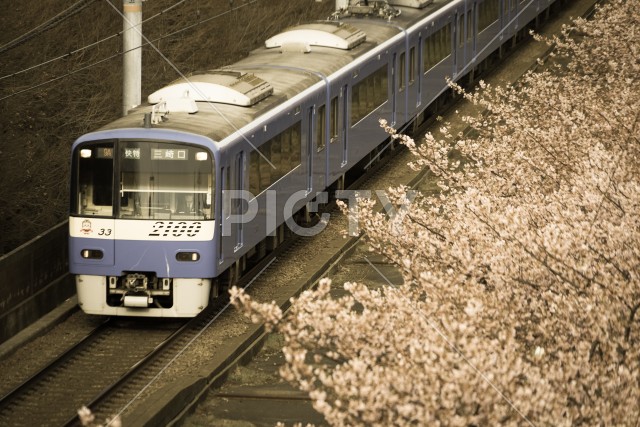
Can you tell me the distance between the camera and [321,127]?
18.6 metres

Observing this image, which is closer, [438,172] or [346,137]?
[438,172]

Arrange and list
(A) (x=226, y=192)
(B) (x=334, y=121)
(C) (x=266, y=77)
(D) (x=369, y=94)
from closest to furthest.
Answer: (A) (x=226, y=192), (C) (x=266, y=77), (B) (x=334, y=121), (D) (x=369, y=94)

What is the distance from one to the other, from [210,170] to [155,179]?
2.00 ft

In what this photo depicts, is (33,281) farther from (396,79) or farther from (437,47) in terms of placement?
(437,47)

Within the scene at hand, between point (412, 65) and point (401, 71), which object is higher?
point (401, 71)

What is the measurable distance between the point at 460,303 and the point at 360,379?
1911mm

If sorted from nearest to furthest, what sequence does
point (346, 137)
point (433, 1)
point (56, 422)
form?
point (56, 422) < point (346, 137) < point (433, 1)

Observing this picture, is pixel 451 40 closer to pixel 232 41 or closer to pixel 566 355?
pixel 232 41

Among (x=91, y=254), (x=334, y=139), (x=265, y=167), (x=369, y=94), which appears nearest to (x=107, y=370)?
(x=91, y=254)

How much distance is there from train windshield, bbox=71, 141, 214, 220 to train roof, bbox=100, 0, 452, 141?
→ 339 millimetres

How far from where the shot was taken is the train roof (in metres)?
15.1

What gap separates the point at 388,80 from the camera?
72.6 ft

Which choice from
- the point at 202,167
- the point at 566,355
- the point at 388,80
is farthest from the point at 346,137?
the point at 566,355

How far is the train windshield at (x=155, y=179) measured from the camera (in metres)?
14.2
